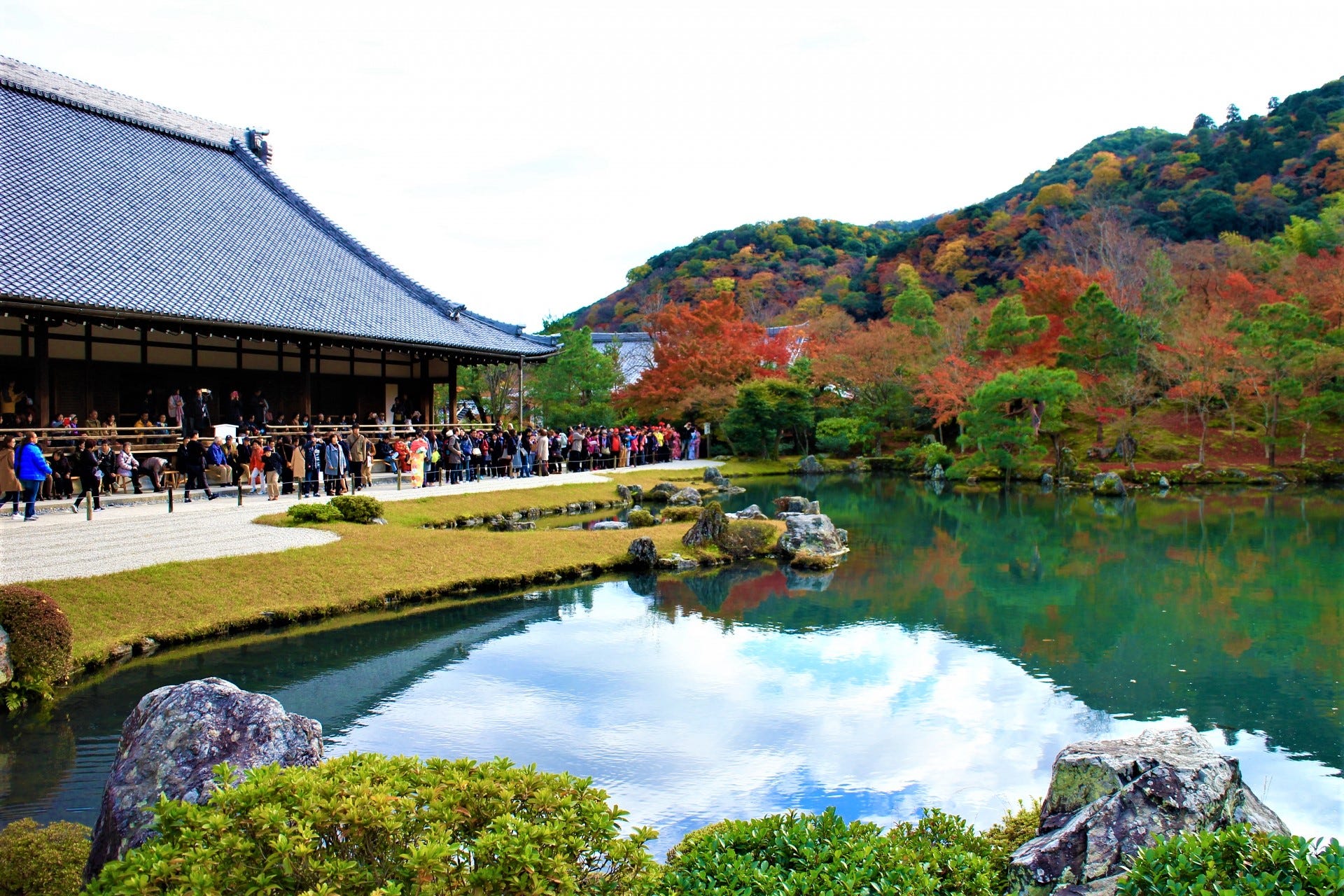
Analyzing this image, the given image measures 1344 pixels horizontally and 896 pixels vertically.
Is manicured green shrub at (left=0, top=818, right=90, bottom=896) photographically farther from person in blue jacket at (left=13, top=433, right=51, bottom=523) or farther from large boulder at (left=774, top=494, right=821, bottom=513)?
large boulder at (left=774, top=494, right=821, bottom=513)

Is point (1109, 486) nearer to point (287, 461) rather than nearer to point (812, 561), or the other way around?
point (812, 561)

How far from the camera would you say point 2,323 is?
18.0m

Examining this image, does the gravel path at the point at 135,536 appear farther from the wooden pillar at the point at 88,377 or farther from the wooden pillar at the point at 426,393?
the wooden pillar at the point at 426,393

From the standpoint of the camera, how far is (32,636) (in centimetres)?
868

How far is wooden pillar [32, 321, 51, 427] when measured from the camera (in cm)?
1723

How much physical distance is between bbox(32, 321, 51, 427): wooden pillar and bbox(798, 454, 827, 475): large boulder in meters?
25.9

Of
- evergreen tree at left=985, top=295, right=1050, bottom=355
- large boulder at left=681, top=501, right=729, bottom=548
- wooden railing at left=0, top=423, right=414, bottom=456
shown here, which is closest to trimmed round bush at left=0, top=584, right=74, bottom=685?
wooden railing at left=0, top=423, right=414, bottom=456

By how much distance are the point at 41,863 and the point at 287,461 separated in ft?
56.4

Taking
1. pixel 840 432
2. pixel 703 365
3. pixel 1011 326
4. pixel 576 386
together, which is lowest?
pixel 840 432

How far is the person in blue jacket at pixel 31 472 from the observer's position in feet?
48.8

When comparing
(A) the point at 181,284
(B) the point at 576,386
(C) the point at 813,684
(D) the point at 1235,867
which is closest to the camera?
(D) the point at 1235,867

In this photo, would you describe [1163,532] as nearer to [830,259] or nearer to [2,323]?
[2,323]

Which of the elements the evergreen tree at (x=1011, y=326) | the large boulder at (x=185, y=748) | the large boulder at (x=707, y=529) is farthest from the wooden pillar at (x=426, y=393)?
the large boulder at (x=185, y=748)

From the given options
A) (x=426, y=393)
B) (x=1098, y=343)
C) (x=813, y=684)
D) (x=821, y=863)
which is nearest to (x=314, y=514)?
(x=813, y=684)
